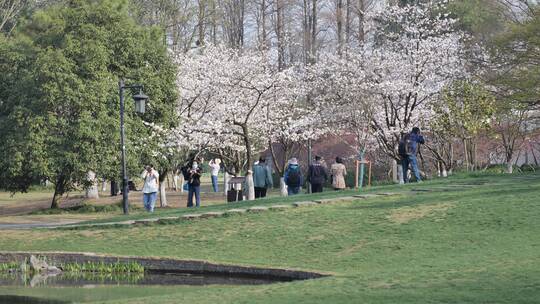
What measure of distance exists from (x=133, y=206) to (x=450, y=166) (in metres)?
13.0

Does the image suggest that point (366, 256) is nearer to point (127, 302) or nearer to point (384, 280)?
point (384, 280)

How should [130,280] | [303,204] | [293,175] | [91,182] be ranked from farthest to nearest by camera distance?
[91,182] < [293,175] < [303,204] < [130,280]

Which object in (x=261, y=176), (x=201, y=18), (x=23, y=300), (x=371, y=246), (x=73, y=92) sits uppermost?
(x=201, y=18)

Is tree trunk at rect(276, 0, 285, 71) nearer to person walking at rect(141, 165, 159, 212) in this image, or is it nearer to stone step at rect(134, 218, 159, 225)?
person walking at rect(141, 165, 159, 212)

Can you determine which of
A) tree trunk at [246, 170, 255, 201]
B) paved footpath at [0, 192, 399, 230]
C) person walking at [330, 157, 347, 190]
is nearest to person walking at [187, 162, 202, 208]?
tree trunk at [246, 170, 255, 201]

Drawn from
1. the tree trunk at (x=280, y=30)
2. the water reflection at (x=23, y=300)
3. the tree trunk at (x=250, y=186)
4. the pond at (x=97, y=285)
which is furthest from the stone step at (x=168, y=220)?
the tree trunk at (x=280, y=30)

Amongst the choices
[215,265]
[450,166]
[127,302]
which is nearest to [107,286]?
[215,265]

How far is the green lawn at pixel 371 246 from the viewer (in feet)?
35.3

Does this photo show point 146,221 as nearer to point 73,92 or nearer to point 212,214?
point 212,214

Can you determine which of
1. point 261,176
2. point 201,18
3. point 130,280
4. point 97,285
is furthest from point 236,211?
point 201,18

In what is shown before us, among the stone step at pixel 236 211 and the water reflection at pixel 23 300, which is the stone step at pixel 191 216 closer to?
the stone step at pixel 236 211

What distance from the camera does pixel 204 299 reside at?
11.1 m

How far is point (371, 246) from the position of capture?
1598 cm

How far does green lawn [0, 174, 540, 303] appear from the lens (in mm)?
10773
